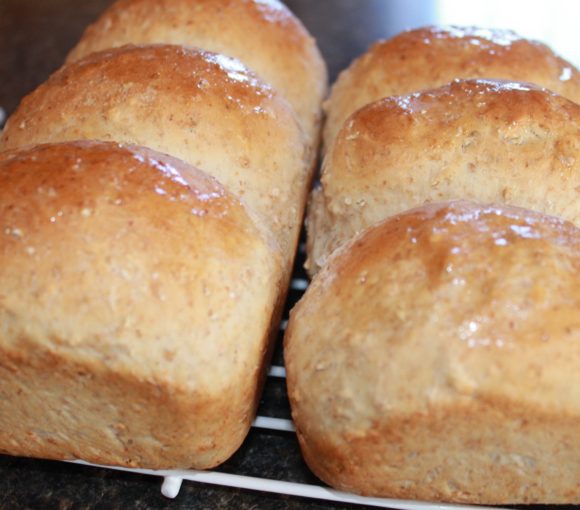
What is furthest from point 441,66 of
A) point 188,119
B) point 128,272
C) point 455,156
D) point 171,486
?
point 171,486

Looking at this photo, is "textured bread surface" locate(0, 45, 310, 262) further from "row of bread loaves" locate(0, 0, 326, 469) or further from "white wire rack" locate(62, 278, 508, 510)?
"white wire rack" locate(62, 278, 508, 510)

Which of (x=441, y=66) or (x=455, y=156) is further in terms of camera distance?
(x=441, y=66)

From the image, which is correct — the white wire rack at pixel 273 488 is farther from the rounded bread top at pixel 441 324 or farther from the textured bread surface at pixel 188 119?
the textured bread surface at pixel 188 119

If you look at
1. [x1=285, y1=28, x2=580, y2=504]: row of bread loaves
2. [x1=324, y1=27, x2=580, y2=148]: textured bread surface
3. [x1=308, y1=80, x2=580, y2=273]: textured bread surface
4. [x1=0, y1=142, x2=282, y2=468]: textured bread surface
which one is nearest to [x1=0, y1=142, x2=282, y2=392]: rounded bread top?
[x1=0, y1=142, x2=282, y2=468]: textured bread surface

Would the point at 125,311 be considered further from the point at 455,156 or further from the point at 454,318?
the point at 455,156

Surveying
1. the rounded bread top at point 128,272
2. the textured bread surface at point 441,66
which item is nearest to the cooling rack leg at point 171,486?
the rounded bread top at point 128,272

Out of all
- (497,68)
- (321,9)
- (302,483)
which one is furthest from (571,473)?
(321,9)
